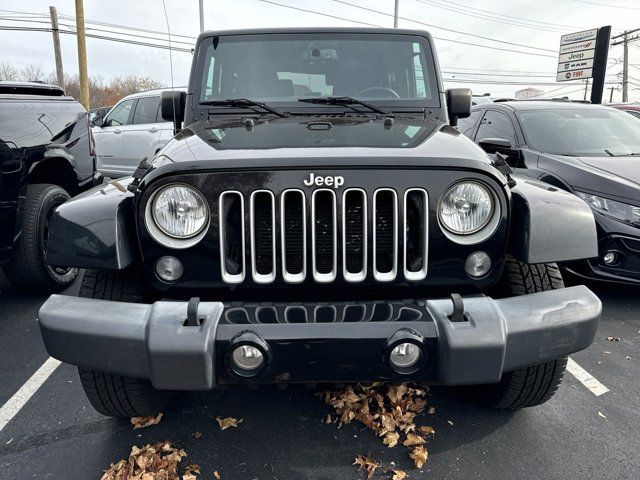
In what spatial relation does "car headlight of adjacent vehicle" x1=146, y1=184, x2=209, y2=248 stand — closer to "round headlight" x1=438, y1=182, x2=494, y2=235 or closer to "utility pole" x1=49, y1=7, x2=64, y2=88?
"round headlight" x1=438, y1=182, x2=494, y2=235

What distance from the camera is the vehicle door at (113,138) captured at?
8.97 meters

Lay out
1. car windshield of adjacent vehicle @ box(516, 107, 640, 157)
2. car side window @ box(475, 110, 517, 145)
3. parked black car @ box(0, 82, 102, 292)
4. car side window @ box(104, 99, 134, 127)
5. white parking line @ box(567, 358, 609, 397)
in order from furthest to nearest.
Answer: car side window @ box(104, 99, 134, 127)
car side window @ box(475, 110, 517, 145)
car windshield of adjacent vehicle @ box(516, 107, 640, 157)
parked black car @ box(0, 82, 102, 292)
white parking line @ box(567, 358, 609, 397)

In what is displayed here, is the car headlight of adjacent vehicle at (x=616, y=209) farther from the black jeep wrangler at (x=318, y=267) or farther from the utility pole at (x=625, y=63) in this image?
the utility pole at (x=625, y=63)

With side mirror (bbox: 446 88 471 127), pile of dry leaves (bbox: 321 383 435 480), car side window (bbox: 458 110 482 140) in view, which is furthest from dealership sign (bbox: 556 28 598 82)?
pile of dry leaves (bbox: 321 383 435 480)

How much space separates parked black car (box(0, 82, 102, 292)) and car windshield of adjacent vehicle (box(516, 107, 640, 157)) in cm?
440

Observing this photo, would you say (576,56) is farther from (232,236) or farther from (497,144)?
(232,236)

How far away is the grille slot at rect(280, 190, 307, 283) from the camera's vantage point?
72.9 inches

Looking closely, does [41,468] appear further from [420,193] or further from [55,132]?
[55,132]

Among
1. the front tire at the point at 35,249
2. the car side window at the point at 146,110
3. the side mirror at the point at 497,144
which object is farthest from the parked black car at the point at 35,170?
the car side window at the point at 146,110

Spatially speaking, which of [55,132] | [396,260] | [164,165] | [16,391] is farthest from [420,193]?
[55,132]

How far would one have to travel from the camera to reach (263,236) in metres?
1.91

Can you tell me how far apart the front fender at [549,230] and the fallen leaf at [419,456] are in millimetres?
983

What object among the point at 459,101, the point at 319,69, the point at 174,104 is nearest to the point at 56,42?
the point at 174,104

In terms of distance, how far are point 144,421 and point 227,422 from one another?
1.37 ft
